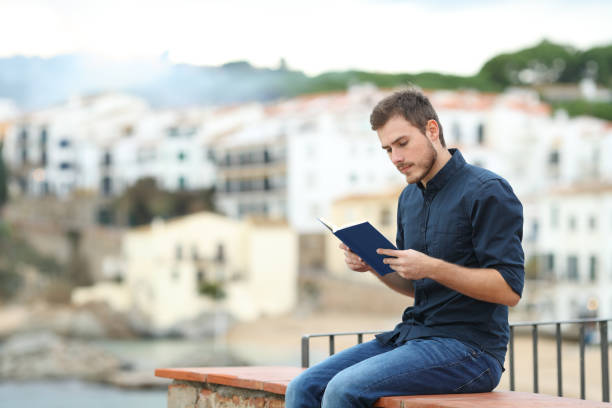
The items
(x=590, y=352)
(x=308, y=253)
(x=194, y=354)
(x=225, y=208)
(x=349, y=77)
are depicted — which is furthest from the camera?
(x=349, y=77)

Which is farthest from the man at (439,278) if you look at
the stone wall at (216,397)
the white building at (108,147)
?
the white building at (108,147)

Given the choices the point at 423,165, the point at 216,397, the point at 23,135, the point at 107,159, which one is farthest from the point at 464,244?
the point at 23,135

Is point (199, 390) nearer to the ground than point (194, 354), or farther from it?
Result: farther from it

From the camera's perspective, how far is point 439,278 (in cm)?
225

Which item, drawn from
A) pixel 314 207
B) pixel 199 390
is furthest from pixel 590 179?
pixel 199 390

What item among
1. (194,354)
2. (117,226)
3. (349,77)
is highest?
(349,77)

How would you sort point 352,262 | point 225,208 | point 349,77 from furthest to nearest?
1. point 349,77
2. point 225,208
3. point 352,262

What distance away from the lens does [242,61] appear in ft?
192

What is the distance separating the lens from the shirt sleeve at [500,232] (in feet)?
7.39

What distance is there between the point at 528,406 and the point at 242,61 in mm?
57198

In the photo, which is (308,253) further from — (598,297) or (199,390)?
(199,390)

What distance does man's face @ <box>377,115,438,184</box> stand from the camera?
2400 millimetres

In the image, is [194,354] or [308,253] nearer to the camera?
[194,354]

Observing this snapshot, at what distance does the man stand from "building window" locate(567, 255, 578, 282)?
3379cm
